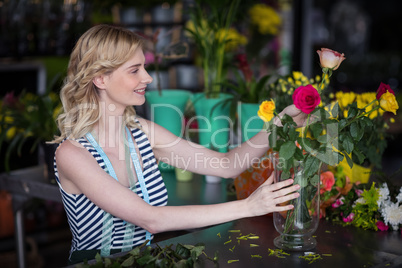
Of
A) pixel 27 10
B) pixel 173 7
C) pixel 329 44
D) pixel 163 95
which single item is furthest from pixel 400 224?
pixel 329 44

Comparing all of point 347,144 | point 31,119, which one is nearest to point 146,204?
point 347,144

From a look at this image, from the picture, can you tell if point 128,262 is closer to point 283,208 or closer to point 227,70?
point 283,208

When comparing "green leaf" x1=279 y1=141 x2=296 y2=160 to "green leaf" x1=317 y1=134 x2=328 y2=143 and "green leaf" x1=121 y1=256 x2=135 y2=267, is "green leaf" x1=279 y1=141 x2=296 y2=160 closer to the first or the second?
"green leaf" x1=317 y1=134 x2=328 y2=143

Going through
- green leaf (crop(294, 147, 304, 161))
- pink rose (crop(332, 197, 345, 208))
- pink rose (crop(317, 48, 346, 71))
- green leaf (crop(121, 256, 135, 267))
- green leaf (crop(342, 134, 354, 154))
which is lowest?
green leaf (crop(121, 256, 135, 267))

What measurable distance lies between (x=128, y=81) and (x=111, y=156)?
28 cm

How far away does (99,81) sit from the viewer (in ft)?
5.93

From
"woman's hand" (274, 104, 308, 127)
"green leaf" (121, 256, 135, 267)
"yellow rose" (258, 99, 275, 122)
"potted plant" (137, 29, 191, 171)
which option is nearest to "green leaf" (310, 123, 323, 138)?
"yellow rose" (258, 99, 275, 122)

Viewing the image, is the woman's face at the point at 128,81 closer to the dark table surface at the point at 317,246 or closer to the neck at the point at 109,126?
the neck at the point at 109,126

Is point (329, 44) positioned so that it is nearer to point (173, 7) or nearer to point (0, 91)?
point (173, 7)

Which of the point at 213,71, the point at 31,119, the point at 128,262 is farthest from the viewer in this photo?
the point at 213,71

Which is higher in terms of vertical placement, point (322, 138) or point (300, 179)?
point (322, 138)

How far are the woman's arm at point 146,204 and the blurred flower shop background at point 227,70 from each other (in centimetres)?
22

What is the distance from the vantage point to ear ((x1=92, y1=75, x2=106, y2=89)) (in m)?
1.80

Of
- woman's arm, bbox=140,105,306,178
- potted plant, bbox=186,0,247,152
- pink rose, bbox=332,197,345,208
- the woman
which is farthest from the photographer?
potted plant, bbox=186,0,247,152
